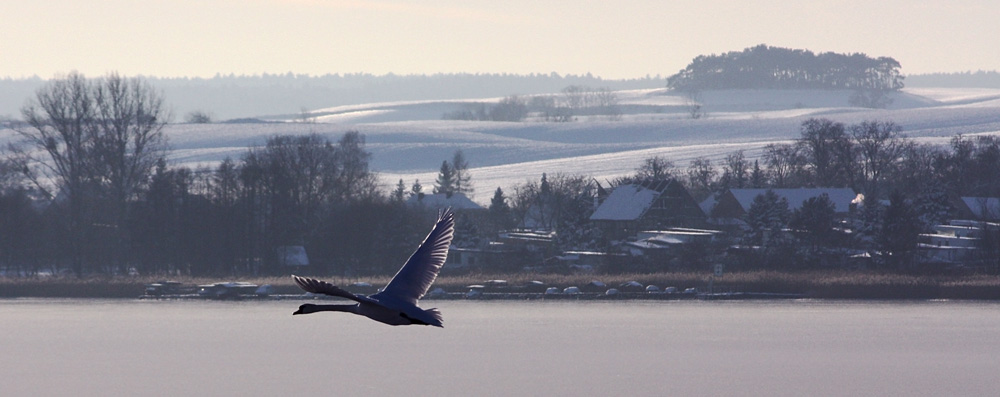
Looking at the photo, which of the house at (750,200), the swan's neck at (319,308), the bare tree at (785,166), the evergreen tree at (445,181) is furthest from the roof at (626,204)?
the swan's neck at (319,308)

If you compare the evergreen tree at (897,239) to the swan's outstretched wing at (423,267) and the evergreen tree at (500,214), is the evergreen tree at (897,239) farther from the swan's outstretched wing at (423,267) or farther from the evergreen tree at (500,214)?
the swan's outstretched wing at (423,267)

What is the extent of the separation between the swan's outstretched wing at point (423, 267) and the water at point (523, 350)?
15919mm

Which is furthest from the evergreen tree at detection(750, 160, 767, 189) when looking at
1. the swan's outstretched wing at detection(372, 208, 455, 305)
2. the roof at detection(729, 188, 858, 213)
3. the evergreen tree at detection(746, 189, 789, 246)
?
the swan's outstretched wing at detection(372, 208, 455, 305)

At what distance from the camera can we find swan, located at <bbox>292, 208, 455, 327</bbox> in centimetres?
1349

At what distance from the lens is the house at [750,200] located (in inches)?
3219

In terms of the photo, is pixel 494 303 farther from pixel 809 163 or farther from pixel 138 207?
pixel 809 163

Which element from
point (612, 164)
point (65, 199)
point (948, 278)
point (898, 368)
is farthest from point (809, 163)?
point (898, 368)

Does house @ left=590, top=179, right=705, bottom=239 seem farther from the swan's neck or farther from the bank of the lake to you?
the swan's neck

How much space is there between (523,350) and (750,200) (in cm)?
4560

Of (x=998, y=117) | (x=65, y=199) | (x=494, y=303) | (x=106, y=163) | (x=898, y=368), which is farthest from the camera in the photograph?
(x=998, y=117)

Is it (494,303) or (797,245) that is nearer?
(494,303)

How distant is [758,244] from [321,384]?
123ft

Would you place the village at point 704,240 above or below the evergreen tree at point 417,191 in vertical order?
below

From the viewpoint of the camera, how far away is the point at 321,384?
33.3 metres
